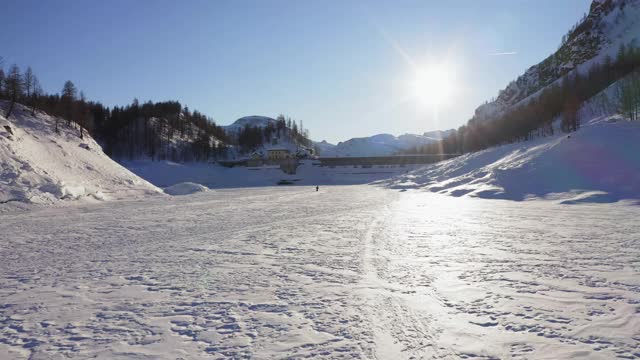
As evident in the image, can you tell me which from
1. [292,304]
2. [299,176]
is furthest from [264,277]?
[299,176]

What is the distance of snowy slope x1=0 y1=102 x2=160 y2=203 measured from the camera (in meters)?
25.7

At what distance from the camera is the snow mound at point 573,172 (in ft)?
80.4

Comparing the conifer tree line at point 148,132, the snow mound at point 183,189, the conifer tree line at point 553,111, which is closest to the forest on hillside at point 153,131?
the conifer tree line at point 148,132

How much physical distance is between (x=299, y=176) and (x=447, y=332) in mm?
75910

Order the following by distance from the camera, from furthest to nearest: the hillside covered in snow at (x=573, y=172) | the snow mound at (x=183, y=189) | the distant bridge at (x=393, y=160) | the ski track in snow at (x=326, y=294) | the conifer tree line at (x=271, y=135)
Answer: the conifer tree line at (x=271, y=135), the distant bridge at (x=393, y=160), the snow mound at (x=183, y=189), the hillside covered in snow at (x=573, y=172), the ski track in snow at (x=326, y=294)

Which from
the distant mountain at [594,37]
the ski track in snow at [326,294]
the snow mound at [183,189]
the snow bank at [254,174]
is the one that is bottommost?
the ski track in snow at [326,294]

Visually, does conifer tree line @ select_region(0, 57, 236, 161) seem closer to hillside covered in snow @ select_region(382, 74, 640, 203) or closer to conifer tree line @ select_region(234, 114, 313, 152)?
conifer tree line @ select_region(234, 114, 313, 152)

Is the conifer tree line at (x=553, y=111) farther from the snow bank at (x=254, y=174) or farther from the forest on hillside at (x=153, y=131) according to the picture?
the forest on hillside at (x=153, y=131)

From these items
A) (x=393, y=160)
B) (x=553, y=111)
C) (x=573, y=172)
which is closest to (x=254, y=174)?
(x=393, y=160)

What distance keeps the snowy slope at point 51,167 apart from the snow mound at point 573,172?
29926 millimetres

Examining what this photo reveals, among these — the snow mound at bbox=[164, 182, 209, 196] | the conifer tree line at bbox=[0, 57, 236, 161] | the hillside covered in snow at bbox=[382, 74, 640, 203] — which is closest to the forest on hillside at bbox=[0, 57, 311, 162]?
the conifer tree line at bbox=[0, 57, 236, 161]

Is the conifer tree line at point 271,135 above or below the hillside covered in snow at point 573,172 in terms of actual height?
above

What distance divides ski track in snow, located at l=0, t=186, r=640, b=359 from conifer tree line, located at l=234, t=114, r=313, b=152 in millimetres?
122272

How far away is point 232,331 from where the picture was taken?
530 centimetres
